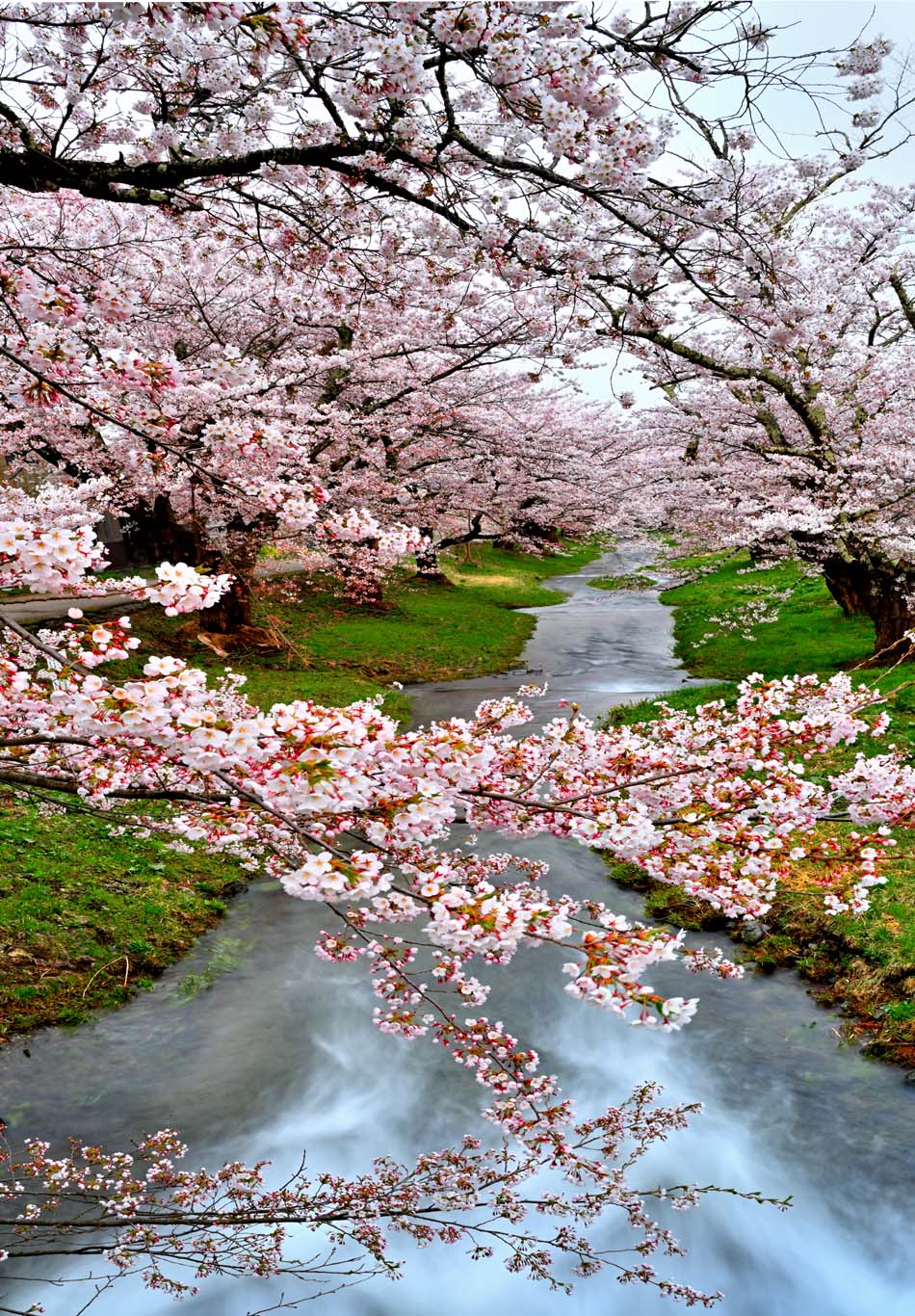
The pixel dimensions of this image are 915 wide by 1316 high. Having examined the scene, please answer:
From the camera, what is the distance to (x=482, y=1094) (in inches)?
227

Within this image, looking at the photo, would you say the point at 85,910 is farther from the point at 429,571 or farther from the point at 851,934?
the point at 429,571

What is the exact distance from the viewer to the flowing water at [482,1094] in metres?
4.53

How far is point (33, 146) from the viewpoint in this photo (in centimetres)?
476

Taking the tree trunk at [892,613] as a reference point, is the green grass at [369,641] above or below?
below

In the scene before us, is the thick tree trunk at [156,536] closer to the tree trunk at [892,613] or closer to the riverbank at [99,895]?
the riverbank at [99,895]

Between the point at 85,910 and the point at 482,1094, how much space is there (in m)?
3.82

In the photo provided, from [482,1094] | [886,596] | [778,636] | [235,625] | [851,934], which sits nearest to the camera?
[482,1094]

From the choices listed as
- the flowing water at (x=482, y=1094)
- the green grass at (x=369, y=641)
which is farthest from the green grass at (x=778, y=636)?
the flowing water at (x=482, y=1094)

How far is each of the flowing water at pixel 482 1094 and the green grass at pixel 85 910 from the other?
10.8 inches

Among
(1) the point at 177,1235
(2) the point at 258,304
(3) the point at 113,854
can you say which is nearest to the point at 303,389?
(2) the point at 258,304

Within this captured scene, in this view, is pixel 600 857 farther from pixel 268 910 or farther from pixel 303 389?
pixel 303 389

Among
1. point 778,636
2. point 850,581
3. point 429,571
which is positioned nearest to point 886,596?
point 850,581

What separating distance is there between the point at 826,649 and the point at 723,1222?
42.9ft

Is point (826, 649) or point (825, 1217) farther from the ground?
point (826, 649)
